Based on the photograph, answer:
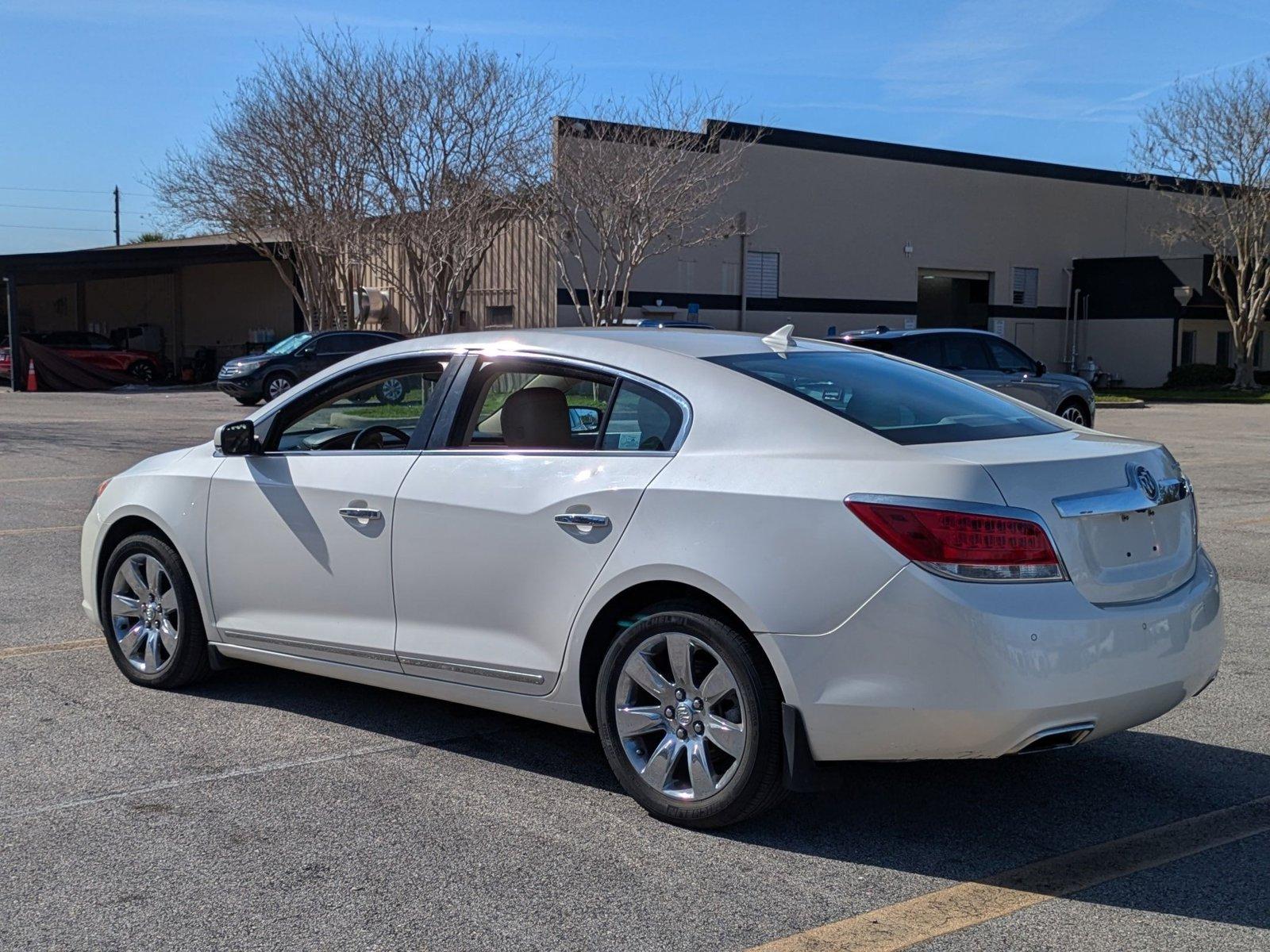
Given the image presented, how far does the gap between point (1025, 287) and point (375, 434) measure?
43943 mm

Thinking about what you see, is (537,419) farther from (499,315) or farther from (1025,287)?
(1025,287)

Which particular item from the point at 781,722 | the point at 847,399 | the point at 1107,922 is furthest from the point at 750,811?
the point at 847,399

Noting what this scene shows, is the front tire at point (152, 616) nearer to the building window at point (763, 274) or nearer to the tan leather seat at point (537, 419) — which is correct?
the tan leather seat at point (537, 419)

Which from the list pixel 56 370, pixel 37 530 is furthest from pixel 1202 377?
pixel 37 530

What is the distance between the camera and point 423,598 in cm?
504

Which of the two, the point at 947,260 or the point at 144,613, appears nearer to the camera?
the point at 144,613

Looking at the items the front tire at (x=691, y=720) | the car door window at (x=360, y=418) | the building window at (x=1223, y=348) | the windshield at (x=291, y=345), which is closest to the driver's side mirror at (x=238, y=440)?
the car door window at (x=360, y=418)

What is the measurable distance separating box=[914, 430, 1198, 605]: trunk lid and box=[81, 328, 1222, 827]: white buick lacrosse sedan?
12mm

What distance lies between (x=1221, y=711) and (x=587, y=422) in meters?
3.12

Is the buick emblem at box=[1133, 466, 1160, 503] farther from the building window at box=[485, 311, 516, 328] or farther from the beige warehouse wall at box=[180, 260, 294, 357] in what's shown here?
the beige warehouse wall at box=[180, 260, 294, 357]

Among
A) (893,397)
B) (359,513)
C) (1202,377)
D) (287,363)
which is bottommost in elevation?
(1202,377)

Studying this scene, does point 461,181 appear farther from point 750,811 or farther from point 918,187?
point 750,811

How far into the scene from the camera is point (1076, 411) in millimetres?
19891

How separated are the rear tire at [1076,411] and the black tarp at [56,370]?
2984cm
